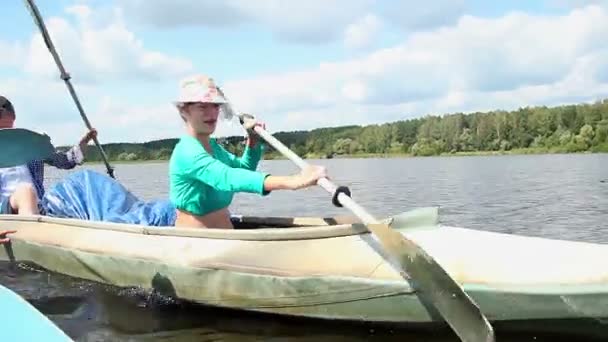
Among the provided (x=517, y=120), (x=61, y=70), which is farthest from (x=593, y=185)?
(x=517, y=120)

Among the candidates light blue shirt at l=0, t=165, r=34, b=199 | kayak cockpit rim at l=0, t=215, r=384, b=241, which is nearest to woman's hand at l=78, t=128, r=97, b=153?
light blue shirt at l=0, t=165, r=34, b=199

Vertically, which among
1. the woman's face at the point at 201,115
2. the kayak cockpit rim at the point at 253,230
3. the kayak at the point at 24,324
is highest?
the woman's face at the point at 201,115

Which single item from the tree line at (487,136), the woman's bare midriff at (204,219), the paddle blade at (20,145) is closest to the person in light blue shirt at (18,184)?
the paddle blade at (20,145)

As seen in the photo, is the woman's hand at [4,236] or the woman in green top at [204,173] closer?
the woman in green top at [204,173]

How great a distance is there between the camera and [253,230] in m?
5.57

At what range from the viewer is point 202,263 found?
5.77 metres

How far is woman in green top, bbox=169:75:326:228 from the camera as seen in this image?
5.40 metres

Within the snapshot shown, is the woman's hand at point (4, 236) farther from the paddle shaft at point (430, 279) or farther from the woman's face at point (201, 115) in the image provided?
the paddle shaft at point (430, 279)

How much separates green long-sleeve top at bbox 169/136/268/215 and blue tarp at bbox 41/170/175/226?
1.48 metres

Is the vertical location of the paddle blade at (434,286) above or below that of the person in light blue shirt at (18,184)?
below

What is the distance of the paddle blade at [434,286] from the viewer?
4.36 metres

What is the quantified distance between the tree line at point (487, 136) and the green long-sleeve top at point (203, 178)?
77.4 m

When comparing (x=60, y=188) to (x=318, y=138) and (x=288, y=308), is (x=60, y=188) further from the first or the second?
(x=318, y=138)

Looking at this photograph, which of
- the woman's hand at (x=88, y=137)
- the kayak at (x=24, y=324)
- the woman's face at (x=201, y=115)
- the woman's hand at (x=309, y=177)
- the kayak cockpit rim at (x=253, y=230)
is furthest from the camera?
the woman's hand at (x=88, y=137)
